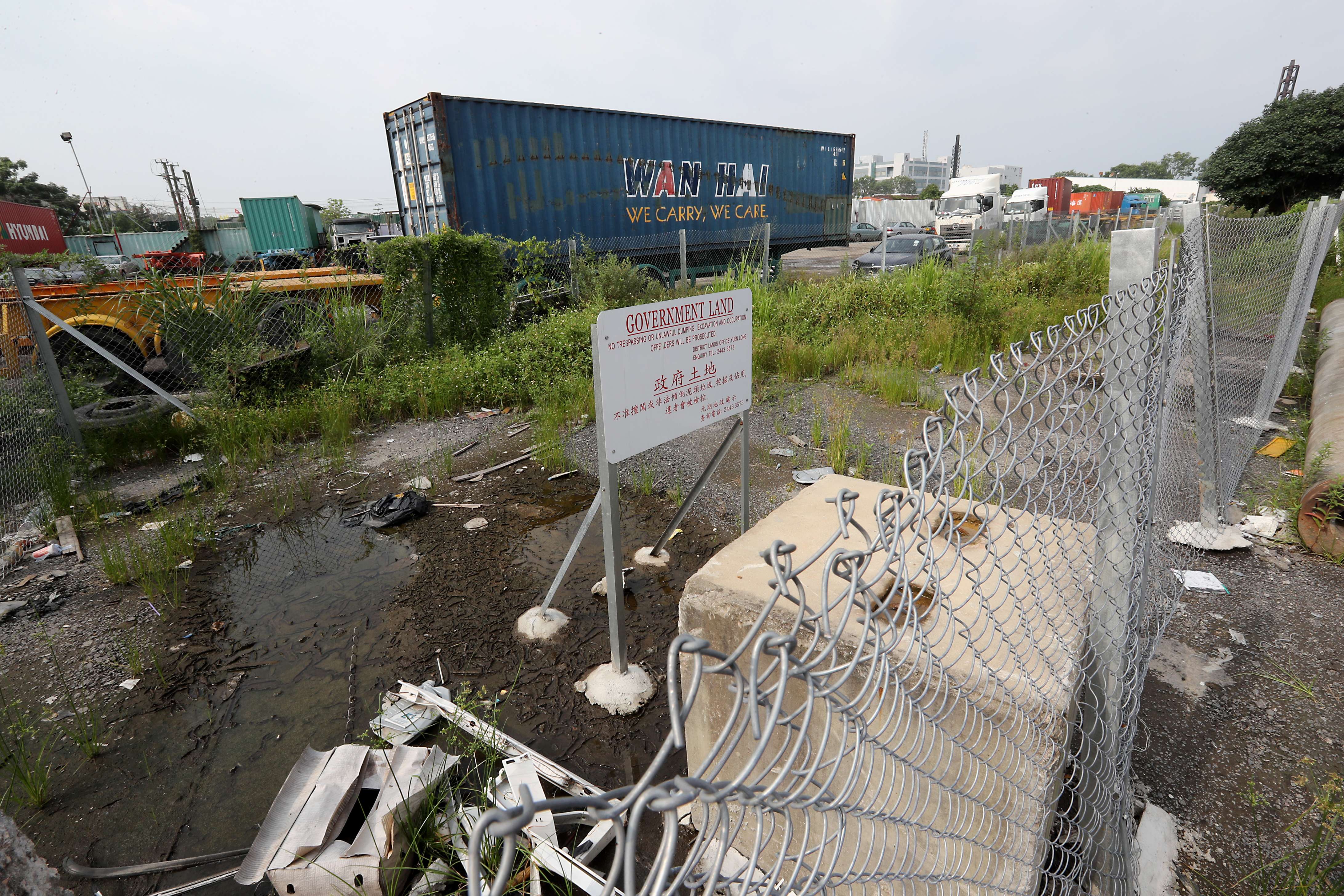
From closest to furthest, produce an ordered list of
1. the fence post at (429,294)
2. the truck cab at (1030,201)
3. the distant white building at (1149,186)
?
1. the fence post at (429,294)
2. the truck cab at (1030,201)
3. the distant white building at (1149,186)

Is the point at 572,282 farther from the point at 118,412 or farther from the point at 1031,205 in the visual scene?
the point at 1031,205

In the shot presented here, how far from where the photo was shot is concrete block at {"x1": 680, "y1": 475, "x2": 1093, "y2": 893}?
103 centimetres

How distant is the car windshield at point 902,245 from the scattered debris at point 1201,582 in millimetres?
13472

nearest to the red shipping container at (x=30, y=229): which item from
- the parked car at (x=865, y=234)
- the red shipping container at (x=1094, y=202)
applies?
the parked car at (x=865, y=234)

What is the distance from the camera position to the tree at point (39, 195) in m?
31.3

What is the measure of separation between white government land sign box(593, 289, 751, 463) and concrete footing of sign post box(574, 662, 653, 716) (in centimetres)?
98

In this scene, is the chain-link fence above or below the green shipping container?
below

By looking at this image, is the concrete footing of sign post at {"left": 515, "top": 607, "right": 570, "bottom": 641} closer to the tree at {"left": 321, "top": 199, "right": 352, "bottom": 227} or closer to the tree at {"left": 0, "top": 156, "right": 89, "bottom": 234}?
the tree at {"left": 321, "top": 199, "right": 352, "bottom": 227}

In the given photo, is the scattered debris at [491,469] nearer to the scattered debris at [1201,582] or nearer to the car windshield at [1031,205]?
the scattered debris at [1201,582]

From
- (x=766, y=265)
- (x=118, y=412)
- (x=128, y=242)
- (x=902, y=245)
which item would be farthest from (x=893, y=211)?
(x=118, y=412)

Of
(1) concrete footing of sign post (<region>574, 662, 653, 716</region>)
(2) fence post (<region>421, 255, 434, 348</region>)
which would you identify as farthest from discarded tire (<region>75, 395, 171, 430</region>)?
(1) concrete footing of sign post (<region>574, 662, 653, 716</region>)

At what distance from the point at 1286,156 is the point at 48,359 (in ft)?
88.9

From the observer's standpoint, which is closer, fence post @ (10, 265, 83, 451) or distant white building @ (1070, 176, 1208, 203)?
fence post @ (10, 265, 83, 451)

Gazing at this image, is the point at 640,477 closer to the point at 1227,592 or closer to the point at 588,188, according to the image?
the point at 1227,592
